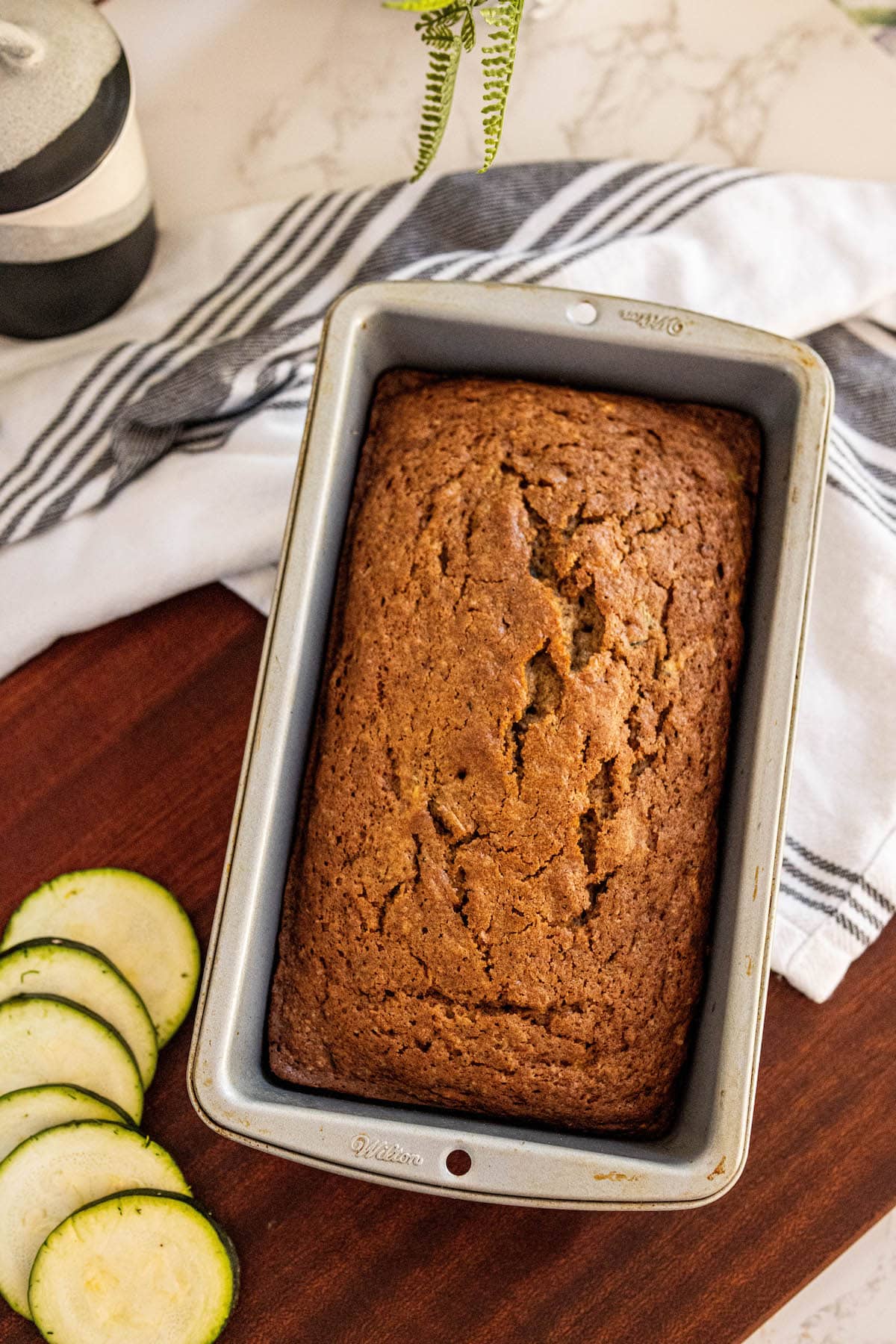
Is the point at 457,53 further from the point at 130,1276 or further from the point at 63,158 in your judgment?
the point at 130,1276

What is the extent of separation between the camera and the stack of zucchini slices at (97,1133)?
50.4 inches

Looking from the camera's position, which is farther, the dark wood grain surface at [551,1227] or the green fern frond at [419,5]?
the dark wood grain surface at [551,1227]

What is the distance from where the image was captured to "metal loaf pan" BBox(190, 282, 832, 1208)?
109 cm

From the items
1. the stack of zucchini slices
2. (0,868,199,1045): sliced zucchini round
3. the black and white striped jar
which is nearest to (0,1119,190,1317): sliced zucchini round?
the stack of zucchini slices

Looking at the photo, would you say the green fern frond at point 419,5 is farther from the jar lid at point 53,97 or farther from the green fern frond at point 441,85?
the jar lid at point 53,97

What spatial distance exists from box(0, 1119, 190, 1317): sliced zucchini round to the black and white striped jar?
96 cm

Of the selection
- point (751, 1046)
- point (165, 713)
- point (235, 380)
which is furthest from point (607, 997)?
point (235, 380)

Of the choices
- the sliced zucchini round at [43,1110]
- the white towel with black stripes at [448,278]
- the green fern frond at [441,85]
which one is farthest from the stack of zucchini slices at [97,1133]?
the green fern frond at [441,85]

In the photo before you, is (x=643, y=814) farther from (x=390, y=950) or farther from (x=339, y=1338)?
(x=339, y=1338)

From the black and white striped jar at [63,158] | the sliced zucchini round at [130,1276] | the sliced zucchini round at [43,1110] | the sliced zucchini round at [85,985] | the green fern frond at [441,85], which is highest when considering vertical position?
the green fern frond at [441,85]

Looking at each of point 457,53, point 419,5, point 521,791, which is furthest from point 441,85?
point 521,791

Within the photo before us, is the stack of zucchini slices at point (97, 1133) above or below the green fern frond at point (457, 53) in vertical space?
below

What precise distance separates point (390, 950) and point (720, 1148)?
353 mm

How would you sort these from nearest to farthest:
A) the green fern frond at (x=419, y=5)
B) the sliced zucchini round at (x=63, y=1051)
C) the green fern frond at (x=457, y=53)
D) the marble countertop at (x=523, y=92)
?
1. the green fern frond at (x=419, y=5)
2. the green fern frond at (x=457, y=53)
3. the sliced zucchini round at (x=63, y=1051)
4. the marble countertop at (x=523, y=92)
